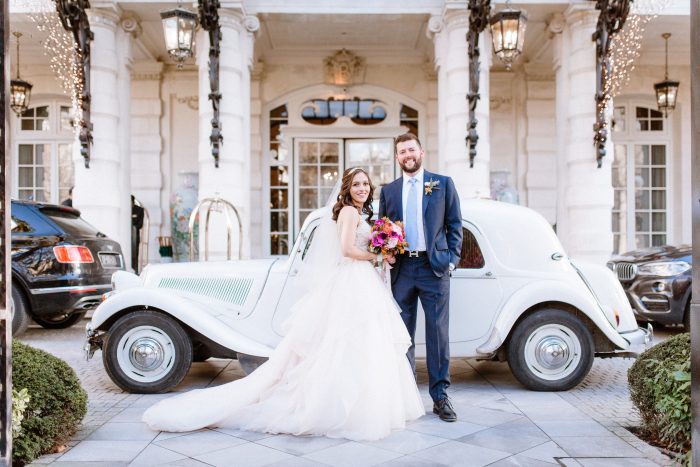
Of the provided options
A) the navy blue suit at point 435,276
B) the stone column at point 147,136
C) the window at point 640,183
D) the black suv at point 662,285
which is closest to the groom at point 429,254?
the navy blue suit at point 435,276

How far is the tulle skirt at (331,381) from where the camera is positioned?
13.8ft

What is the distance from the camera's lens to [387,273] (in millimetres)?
4875

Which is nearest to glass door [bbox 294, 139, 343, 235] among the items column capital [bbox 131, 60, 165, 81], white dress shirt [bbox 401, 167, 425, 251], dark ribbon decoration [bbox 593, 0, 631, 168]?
column capital [bbox 131, 60, 165, 81]

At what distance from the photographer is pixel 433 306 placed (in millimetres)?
4715

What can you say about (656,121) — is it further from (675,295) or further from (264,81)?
(264,81)

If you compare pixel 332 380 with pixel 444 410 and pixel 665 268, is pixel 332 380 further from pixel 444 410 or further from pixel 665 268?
pixel 665 268

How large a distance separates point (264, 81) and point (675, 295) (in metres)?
9.59

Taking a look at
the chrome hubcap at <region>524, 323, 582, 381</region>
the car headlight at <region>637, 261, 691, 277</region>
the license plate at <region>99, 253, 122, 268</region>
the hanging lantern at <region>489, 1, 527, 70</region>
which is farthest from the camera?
the hanging lantern at <region>489, 1, 527, 70</region>

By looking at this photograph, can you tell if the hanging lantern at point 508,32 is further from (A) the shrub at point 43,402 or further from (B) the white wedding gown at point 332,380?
(A) the shrub at point 43,402

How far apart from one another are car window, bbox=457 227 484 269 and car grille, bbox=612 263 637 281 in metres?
4.30

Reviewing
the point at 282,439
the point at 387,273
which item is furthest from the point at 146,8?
the point at 282,439

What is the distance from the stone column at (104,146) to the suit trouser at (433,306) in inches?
288

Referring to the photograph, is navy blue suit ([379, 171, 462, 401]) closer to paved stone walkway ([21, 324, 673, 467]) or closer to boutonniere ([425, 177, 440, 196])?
boutonniere ([425, 177, 440, 196])

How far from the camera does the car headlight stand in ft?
27.9
